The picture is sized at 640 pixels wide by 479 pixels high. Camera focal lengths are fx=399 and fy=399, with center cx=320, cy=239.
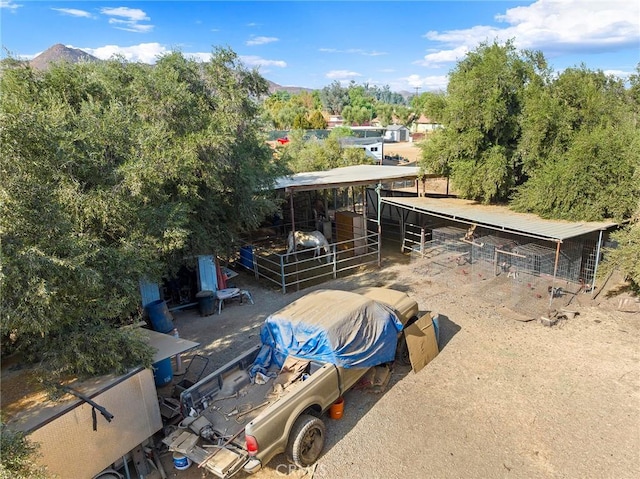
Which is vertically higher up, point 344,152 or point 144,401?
point 344,152

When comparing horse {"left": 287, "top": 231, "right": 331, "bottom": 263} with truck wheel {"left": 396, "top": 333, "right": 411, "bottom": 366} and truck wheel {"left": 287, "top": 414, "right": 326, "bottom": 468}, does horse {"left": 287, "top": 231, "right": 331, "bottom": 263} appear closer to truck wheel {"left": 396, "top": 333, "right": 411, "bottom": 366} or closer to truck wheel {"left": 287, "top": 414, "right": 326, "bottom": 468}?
truck wheel {"left": 396, "top": 333, "right": 411, "bottom": 366}

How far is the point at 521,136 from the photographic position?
46.4 ft

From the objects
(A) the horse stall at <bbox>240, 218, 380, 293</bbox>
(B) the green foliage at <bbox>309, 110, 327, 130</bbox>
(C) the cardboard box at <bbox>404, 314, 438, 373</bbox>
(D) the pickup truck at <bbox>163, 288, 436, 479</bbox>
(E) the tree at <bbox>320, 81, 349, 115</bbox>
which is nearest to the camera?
(D) the pickup truck at <bbox>163, 288, 436, 479</bbox>

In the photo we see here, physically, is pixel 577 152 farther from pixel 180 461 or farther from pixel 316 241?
pixel 180 461

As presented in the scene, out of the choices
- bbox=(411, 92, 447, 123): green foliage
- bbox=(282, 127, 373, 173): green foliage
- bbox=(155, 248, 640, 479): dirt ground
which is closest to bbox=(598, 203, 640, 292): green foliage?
bbox=(155, 248, 640, 479): dirt ground

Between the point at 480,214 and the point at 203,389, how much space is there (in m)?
10.2

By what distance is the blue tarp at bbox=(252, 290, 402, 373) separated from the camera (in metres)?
6.02

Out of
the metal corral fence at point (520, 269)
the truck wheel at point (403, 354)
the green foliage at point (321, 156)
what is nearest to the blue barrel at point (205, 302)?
the truck wheel at point (403, 354)

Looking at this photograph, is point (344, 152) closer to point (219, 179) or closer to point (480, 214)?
point (480, 214)

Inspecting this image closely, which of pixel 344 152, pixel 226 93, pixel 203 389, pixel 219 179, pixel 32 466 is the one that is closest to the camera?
pixel 32 466

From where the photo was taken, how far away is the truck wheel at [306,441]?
5316 mm

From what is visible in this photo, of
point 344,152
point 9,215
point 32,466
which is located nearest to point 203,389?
point 32,466

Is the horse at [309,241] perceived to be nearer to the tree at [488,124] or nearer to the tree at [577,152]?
the tree at [488,124]

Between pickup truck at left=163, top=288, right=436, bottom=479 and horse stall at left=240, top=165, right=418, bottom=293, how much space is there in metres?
5.10
